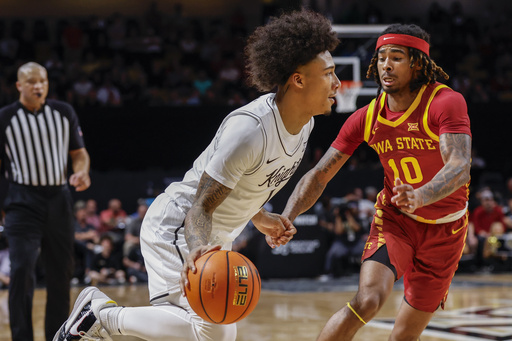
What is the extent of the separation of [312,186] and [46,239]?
2174mm

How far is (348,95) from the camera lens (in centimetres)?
1255

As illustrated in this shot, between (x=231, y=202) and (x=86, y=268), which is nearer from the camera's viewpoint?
(x=231, y=202)

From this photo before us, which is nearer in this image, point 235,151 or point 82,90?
point 235,151

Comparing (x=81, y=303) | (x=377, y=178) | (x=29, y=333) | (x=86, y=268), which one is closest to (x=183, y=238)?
(x=81, y=303)

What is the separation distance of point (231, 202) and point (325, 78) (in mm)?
Answer: 761

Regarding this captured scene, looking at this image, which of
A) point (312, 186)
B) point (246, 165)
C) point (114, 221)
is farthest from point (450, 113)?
point (114, 221)

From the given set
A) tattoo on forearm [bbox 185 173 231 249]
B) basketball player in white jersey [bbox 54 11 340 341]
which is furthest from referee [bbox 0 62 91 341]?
tattoo on forearm [bbox 185 173 231 249]

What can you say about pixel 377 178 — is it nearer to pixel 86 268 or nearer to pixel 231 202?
pixel 86 268

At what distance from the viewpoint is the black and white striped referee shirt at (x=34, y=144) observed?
16.9 ft

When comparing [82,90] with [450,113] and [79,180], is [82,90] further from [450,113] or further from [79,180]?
[450,113]

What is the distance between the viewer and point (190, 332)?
336cm

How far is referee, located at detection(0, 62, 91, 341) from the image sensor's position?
4996 millimetres

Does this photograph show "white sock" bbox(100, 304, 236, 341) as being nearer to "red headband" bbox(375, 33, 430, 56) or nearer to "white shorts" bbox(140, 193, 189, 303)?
"white shorts" bbox(140, 193, 189, 303)

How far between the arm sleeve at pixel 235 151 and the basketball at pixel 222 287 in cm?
35
